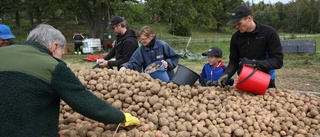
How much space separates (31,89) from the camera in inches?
71.7

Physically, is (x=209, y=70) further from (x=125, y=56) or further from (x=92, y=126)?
(x=92, y=126)

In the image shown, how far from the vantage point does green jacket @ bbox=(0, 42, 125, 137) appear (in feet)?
5.92

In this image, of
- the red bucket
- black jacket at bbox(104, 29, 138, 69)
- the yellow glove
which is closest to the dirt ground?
the red bucket

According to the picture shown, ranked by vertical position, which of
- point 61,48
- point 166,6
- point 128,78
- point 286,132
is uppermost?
point 166,6

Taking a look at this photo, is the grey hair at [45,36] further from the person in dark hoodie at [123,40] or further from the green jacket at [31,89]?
the person in dark hoodie at [123,40]

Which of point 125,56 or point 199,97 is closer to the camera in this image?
point 199,97

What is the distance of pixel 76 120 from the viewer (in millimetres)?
2918

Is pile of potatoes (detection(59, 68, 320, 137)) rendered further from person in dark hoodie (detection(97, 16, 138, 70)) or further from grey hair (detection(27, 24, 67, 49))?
person in dark hoodie (detection(97, 16, 138, 70))

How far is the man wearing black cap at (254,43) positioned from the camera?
3482 mm

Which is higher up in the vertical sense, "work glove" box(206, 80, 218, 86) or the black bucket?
the black bucket

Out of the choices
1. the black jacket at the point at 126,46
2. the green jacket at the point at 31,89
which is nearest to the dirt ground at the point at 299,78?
the black jacket at the point at 126,46

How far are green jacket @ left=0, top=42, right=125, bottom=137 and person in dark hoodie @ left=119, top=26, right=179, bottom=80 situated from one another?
2.37m

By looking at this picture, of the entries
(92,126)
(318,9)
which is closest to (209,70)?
(92,126)

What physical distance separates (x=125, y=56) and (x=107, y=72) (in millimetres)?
1247
